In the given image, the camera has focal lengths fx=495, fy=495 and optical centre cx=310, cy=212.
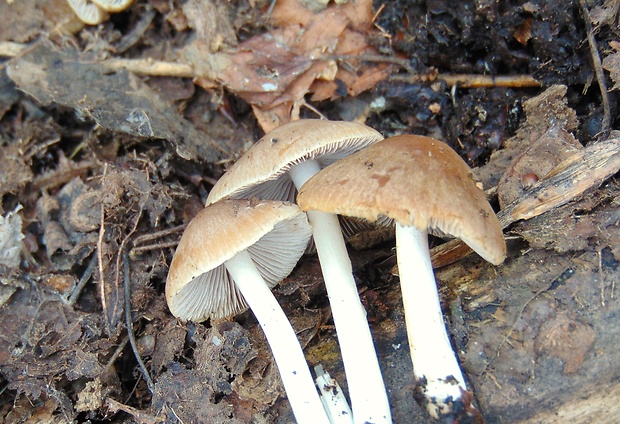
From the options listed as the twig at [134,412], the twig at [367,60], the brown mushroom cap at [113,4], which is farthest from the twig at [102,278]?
the brown mushroom cap at [113,4]

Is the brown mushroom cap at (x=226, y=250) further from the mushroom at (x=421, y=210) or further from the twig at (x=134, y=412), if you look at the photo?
the twig at (x=134, y=412)

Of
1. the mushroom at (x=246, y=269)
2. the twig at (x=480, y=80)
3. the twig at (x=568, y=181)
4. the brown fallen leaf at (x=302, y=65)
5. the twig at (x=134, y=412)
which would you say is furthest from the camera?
the brown fallen leaf at (x=302, y=65)

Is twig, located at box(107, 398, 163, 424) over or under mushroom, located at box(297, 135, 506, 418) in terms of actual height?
under

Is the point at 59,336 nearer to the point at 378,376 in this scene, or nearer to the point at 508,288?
the point at 378,376

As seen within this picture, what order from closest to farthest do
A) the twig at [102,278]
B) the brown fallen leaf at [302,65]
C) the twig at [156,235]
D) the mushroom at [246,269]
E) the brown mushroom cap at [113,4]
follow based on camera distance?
the mushroom at [246,269] < the twig at [102,278] < the twig at [156,235] < the brown fallen leaf at [302,65] < the brown mushroom cap at [113,4]

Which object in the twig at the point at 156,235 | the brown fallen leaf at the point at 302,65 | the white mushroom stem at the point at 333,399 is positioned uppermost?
the brown fallen leaf at the point at 302,65

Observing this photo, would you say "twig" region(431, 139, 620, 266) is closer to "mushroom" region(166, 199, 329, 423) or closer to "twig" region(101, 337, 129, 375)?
"mushroom" region(166, 199, 329, 423)

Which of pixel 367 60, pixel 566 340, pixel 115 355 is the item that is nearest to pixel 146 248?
pixel 115 355

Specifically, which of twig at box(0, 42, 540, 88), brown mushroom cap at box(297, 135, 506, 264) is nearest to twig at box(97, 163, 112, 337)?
twig at box(0, 42, 540, 88)
